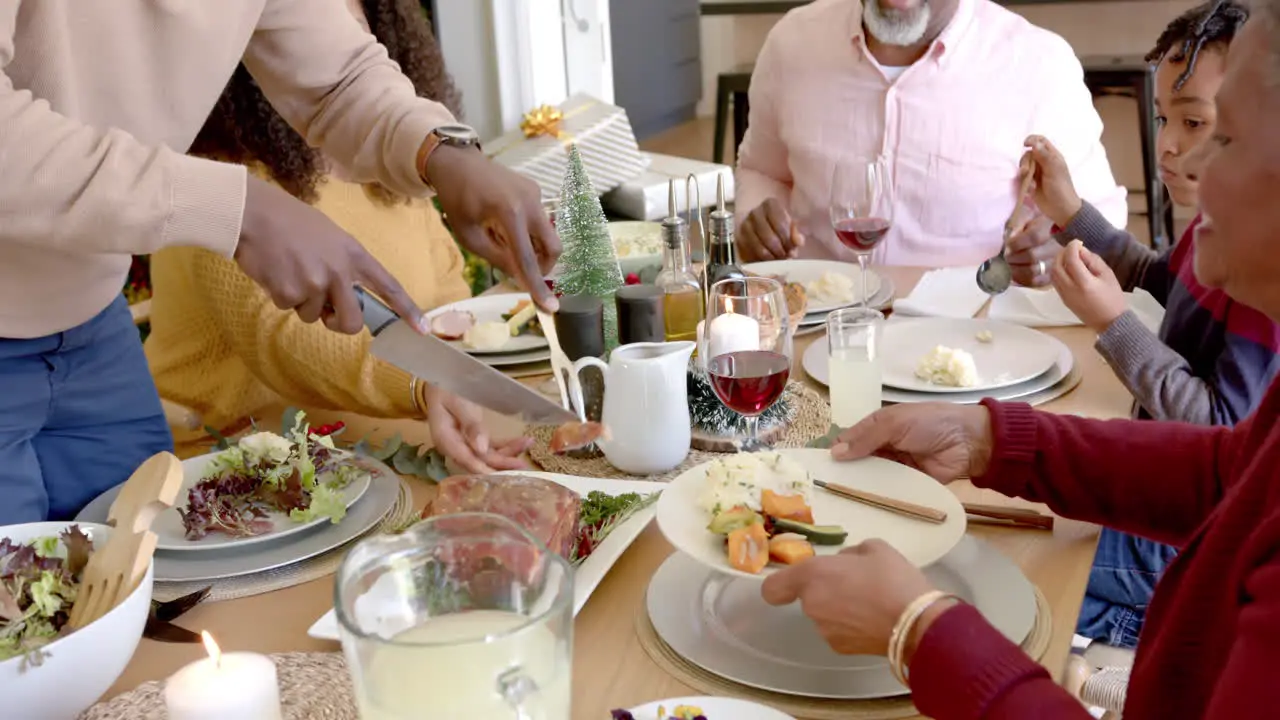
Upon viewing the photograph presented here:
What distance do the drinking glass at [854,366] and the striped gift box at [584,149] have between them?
211 centimetres

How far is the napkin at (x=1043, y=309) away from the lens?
1.82 metres

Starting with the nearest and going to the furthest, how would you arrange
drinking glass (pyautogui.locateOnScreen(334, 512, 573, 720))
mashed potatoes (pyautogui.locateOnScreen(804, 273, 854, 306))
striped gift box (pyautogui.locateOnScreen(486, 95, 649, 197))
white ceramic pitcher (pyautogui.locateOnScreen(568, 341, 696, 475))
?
drinking glass (pyautogui.locateOnScreen(334, 512, 573, 720)) < white ceramic pitcher (pyautogui.locateOnScreen(568, 341, 696, 475)) < mashed potatoes (pyautogui.locateOnScreen(804, 273, 854, 306)) < striped gift box (pyautogui.locateOnScreen(486, 95, 649, 197))

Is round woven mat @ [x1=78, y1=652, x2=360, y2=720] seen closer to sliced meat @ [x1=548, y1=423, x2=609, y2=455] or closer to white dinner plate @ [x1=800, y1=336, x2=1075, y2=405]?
sliced meat @ [x1=548, y1=423, x2=609, y2=455]

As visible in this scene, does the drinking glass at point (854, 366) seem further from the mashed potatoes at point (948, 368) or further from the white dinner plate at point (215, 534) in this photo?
the white dinner plate at point (215, 534)

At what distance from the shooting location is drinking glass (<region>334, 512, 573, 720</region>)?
67 centimetres

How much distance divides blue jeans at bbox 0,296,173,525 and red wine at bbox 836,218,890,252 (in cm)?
109

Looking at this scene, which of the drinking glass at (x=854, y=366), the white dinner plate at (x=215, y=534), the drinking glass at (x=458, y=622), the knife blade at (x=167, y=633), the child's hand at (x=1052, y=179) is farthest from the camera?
the child's hand at (x=1052, y=179)

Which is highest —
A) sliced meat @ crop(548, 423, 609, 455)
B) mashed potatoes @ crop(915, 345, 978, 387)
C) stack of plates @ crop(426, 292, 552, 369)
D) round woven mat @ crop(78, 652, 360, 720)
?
sliced meat @ crop(548, 423, 609, 455)

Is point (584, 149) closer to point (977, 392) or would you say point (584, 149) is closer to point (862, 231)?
point (862, 231)

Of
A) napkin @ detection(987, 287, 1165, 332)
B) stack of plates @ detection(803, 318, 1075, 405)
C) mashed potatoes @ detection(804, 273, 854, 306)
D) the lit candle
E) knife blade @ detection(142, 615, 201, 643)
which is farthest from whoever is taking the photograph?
mashed potatoes @ detection(804, 273, 854, 306)

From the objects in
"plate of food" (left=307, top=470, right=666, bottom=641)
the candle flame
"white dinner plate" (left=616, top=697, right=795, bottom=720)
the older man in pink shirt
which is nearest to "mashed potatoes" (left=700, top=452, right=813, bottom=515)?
"plate of food" (left=307, top=470, right=666, bottom=641)

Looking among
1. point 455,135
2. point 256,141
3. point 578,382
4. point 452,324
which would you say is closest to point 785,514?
point 578,382

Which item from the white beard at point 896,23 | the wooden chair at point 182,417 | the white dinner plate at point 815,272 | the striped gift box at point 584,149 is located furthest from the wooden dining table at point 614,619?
the striped gift box at point 584,149

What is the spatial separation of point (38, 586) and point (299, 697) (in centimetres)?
24
